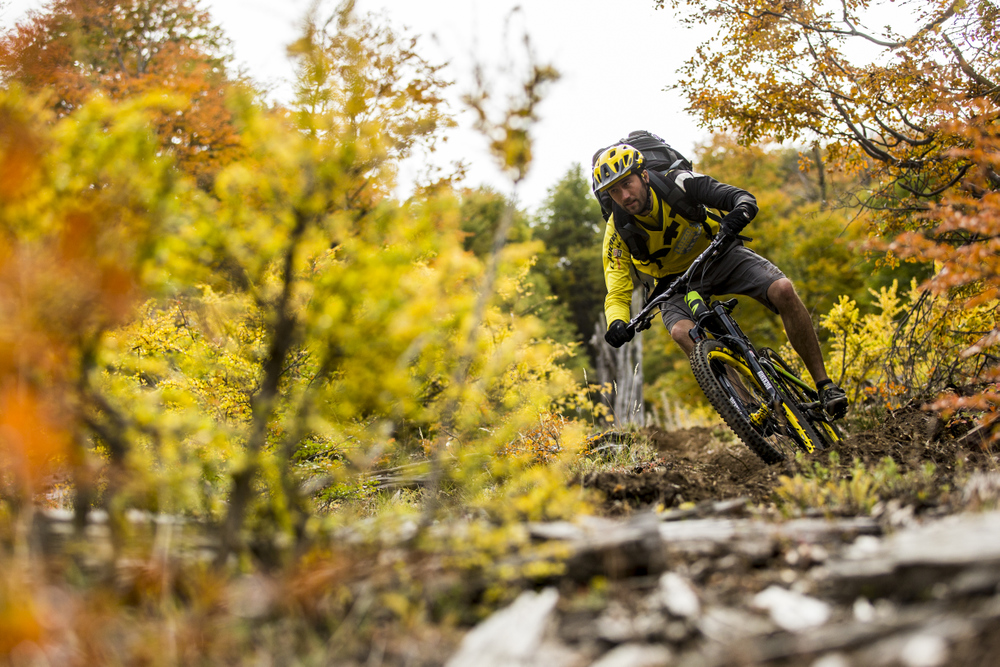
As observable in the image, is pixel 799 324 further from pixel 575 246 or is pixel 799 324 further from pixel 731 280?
pixel 575 246

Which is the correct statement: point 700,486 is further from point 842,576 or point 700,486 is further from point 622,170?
point 622,170

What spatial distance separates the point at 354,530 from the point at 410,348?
0.53 meters

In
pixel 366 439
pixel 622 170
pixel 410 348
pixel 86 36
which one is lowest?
pixel 366 439

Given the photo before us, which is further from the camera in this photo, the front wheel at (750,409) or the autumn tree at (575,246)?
the autumn tree at (575,246)

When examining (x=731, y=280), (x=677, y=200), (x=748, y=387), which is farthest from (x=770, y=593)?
(x=677, y=200)

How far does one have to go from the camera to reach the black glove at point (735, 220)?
3352 mm

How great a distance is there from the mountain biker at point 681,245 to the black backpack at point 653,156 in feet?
0.27

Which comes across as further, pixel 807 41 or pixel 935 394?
pixel 807 41

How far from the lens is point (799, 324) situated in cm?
348

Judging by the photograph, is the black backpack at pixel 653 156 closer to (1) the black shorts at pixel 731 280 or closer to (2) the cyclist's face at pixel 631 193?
(2) the cyclist's face at pixel 631 193

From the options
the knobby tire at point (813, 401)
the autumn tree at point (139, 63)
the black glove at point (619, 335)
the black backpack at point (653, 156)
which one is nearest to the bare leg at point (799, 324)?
the knobby tire at point (813, 401)

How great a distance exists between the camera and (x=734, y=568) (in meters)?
1.42

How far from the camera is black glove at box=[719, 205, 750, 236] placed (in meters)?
3.35

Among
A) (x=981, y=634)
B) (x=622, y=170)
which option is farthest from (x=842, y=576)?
(x=622, y=170)
